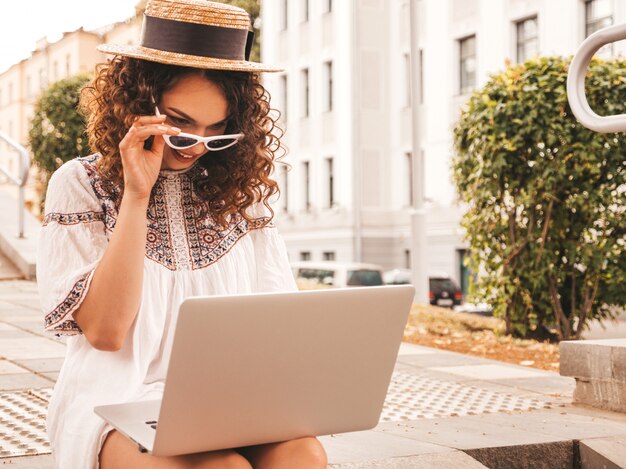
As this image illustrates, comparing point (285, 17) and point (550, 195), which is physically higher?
point (285, 17)

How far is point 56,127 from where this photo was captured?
52.5 ft

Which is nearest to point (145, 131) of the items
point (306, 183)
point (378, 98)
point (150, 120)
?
point (150, 120)

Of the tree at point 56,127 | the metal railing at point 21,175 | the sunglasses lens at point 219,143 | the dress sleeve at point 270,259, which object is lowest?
the dress sleeve at point 270,259

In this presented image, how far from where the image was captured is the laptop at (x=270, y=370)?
1.97 m

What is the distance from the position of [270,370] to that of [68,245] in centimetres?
68

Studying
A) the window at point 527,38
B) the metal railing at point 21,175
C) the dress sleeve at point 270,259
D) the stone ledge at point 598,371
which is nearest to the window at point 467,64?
the window at point 527,38

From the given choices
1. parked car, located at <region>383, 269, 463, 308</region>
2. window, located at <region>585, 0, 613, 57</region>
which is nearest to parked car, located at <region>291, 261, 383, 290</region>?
parked car, located at <region>383, 269, 463, 308</region>

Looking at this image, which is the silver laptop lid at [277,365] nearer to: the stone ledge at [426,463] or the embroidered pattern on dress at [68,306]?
the embroidered pattern on dress at [68,306]

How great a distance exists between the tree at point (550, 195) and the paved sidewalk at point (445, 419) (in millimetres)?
2921

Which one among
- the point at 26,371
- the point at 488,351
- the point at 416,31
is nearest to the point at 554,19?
the point at 416,31

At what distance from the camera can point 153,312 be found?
2.48 m

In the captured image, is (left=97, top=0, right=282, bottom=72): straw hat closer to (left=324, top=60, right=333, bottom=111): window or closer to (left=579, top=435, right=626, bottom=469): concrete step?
(left=579, top=435, right=626, bottom=469): concrete step

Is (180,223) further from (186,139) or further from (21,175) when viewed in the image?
(21,175)

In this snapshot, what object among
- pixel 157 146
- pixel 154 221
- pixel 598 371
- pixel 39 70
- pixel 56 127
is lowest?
pixel 598 371
